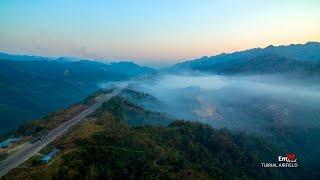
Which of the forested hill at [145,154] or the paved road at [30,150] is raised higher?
the paved road at [30,150]

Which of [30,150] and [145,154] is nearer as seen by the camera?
[30,150]

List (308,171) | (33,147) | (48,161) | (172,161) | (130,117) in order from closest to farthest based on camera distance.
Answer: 1. (48,161)
2. (33,147)
3. (172,161)
4. (130,117)
5. (308,171)

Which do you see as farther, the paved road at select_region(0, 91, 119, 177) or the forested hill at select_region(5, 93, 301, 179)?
the forested hill at select_region(5, 93, 301, 179)

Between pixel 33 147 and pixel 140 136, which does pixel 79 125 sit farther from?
pixel 33 147

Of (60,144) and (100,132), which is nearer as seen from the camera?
(60,144)

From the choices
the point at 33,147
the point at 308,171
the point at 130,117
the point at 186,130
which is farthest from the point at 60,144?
the point at 308,171

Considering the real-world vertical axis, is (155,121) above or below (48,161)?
below

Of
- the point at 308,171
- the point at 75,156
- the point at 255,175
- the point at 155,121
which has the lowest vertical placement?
the point at 308,171

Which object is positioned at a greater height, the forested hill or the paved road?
the paved road

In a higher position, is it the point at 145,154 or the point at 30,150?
the point at 30,150

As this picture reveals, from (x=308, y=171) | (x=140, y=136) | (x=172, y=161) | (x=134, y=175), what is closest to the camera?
(x=134, y=175)

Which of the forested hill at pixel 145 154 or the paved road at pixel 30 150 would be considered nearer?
the paved road at pixel 30 150
